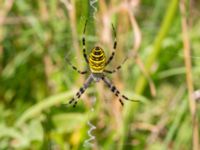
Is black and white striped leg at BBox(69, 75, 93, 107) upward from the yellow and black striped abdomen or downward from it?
downward

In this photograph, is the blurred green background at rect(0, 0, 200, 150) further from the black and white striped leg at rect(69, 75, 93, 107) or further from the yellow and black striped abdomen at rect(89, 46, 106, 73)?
the yellow and black striped abdomen at rect(89, 46, 106, 73)

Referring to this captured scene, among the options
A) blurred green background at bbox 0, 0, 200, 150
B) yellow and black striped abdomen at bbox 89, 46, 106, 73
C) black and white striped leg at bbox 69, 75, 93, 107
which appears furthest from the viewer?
blurred green background at bbox 0, 0, 200, 150

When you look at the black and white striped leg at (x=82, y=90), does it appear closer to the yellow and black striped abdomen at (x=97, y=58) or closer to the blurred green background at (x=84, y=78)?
the blurred green background at (x=84, y=78)

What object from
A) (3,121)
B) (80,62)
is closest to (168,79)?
(80,62)

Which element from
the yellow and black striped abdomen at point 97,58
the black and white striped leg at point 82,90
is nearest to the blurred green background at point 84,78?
the black and white striped leg at point 82,90

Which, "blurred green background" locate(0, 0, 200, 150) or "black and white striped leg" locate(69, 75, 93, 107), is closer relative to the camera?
"black and white striped leg" locate(69, 75, 93, 107)

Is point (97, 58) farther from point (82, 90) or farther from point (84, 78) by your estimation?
point (84, 78)

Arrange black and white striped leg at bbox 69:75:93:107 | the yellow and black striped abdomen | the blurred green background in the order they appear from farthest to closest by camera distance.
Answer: the blurred green background, black and white striped leg at bbox 69:75:93:107, the yellow and black striped abdomen

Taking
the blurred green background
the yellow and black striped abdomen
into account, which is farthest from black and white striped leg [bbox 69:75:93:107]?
the yellow and black striped abdomen

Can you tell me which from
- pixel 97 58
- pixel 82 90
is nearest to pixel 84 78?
pixel 82 90
